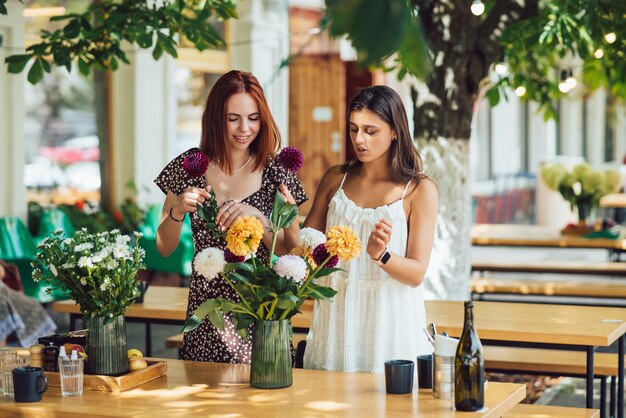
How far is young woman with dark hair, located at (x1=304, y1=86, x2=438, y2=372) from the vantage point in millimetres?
3324

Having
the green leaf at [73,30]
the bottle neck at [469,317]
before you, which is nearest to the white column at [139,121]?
the green leaf at [73,30]

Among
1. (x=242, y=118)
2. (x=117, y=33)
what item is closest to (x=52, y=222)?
(x=117, y=33)

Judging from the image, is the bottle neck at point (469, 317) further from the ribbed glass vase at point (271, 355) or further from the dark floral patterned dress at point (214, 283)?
the dark floral patterned dress at point (214, 283)

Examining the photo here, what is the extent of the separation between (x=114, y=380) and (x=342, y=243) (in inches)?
32.0

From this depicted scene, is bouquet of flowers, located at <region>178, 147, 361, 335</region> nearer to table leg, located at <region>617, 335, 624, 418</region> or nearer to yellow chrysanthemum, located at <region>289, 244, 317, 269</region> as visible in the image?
yellow chrysanthemum, located at <region>289, 244, 317, 269</region>

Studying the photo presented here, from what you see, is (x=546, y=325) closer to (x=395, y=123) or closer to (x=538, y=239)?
(x=395, y=123)

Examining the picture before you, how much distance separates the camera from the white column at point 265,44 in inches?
464

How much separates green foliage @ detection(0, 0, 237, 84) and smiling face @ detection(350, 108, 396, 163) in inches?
68.4

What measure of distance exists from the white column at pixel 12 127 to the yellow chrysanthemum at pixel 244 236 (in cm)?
630

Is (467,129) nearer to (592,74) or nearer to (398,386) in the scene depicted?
(592,74)

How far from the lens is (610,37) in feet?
17.9

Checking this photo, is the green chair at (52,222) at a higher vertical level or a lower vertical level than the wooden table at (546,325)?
higher

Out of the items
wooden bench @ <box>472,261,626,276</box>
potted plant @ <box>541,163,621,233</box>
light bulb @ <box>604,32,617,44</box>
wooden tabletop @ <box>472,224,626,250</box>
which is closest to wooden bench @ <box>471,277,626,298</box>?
wooden bench @ <box>472,261,626,276</box>

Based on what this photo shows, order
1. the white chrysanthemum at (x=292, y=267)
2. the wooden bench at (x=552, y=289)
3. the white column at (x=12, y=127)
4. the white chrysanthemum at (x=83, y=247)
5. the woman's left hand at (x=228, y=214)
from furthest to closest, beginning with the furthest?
the white column at (x=12, y=127)
the wooden bench at (x=552, y=289)
the woman's left hand at (x=228, y=214)
the white chrysanthemum at (x=83, y=247)
the white chrysanthemum at (x=292, y=267)
